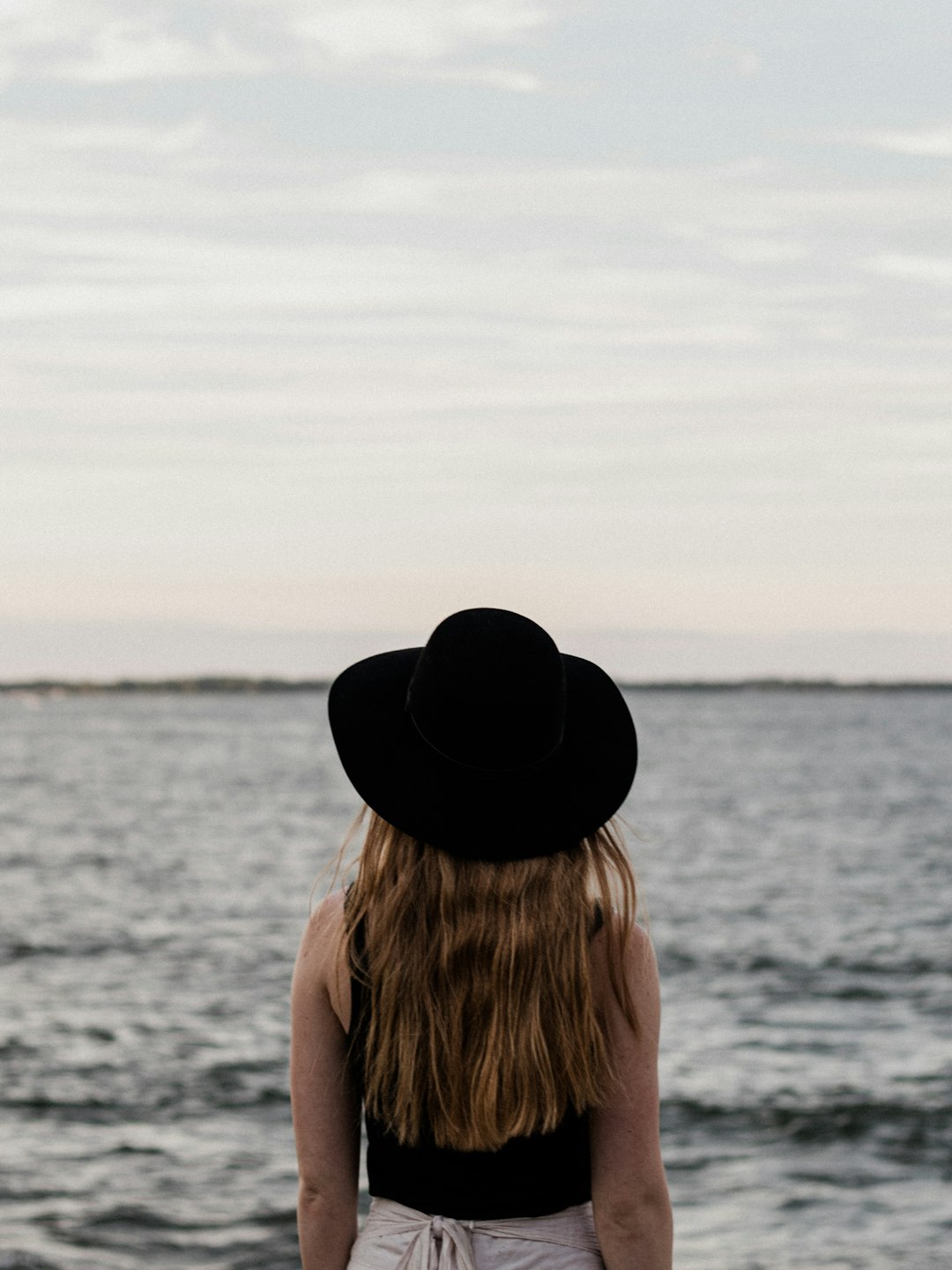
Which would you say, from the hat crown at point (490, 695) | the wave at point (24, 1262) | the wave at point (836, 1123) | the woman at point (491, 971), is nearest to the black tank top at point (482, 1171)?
the woman at point (491, 971)

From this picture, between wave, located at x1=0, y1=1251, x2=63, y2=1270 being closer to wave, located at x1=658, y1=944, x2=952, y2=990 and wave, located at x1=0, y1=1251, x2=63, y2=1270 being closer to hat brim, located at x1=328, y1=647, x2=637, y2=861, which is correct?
hat brim, located at x1=328, y1=647, x2=637, y2=861

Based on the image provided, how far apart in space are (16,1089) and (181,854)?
17.2 meters

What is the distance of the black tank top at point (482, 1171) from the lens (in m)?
2.10

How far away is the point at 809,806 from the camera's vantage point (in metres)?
39.4

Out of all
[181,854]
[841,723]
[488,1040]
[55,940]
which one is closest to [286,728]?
[841,723]

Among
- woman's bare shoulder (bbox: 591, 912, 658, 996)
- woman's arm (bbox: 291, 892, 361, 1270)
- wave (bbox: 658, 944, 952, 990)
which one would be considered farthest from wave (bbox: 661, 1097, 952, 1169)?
woman's bare shoulder (bbox: 591, 912, 658, 996)

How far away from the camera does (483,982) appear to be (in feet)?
6.72

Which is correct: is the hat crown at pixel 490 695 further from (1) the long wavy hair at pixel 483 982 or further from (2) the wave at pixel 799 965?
(2) the wave at pixel 799 965

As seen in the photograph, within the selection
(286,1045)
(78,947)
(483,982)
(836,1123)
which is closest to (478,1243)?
(483,982)

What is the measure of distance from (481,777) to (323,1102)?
59 cm

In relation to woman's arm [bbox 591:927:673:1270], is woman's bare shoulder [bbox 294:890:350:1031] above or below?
above

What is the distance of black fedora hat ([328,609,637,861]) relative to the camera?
6.65 feet

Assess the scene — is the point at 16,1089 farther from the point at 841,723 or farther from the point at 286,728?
the point at 841,723

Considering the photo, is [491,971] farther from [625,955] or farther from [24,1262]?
[24,1262]
